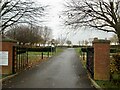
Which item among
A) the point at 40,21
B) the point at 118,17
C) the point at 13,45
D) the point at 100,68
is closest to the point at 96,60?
the point at 100,68

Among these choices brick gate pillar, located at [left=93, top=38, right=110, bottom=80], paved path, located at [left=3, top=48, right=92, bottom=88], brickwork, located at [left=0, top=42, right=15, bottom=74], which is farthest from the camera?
brickwork, located at [left=0, top=42, right=15, bottom=74]

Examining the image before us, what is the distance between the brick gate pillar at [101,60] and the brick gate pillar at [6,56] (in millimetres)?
5345

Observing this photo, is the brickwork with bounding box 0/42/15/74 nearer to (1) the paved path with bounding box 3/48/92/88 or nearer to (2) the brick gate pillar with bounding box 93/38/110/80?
(1) the paved path with bounding box 3/48/92/88

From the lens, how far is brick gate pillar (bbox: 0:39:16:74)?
17.1 metres

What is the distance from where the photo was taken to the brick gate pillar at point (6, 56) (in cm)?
1708

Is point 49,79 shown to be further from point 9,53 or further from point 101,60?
point 9,53

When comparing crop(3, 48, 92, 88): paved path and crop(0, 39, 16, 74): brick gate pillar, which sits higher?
crop(0, 39, 16, 74): brick gate pillar

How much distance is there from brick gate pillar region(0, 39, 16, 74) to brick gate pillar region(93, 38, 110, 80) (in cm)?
534

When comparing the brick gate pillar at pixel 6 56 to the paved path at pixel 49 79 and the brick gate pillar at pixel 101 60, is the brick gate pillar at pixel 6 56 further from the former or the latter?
the brick gate pillar at pixel 101 60

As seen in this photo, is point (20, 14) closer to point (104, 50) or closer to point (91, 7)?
point (91, 7)

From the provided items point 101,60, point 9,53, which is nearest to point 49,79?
point 101,60

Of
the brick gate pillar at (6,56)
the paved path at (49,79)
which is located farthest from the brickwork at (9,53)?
the paved path at (49,79)

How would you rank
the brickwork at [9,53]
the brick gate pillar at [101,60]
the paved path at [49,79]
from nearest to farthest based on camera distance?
the paved path at [49,79] → the brick gate pillar at [101,60] → the brickwork at [9,53]

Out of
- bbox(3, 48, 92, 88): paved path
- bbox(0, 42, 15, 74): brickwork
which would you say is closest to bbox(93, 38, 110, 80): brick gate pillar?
bbox(3, 48, 92, 88): paved path
